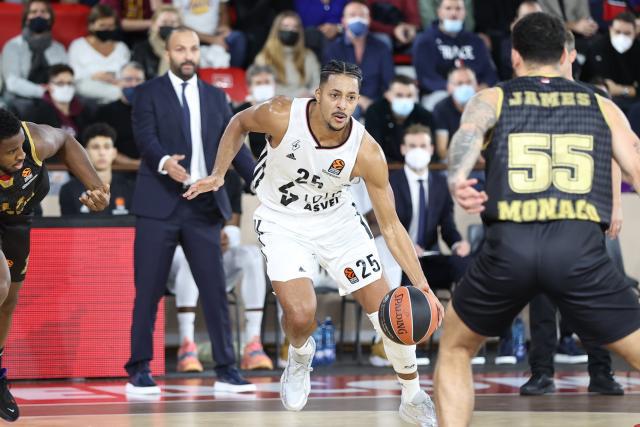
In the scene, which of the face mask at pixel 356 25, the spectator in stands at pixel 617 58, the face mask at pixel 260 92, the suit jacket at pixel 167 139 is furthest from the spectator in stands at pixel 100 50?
the spectator in stands at pixel 617 58

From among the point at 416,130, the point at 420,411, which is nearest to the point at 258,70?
the point at 416,130

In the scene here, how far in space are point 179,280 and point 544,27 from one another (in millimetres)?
5342

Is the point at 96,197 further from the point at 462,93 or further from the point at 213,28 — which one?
the point at 213,28

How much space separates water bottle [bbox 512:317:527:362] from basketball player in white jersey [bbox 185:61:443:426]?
383cm

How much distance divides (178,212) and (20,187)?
1680mm

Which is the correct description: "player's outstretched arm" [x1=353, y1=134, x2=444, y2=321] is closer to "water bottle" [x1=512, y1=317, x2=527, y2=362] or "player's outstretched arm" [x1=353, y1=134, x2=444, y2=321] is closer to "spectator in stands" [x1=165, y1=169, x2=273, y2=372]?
"spectator in stands" [x1=165, y1=169, x2=273, y2=372]

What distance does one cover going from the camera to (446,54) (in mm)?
12766

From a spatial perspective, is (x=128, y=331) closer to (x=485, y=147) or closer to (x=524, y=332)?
(x=524, y=332)

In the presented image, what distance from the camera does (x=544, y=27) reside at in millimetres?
5164

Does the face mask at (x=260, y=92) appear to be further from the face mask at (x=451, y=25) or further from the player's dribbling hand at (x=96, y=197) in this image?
the player's dribbling hand at (x=96, y=197)

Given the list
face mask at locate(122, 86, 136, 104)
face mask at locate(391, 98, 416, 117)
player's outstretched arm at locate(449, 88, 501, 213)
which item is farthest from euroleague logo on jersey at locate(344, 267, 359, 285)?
face mask at locate(122, 86, 136, 104)

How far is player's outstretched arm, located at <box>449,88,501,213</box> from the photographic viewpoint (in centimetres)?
503

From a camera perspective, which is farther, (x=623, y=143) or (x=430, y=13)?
(x=430, y=13)

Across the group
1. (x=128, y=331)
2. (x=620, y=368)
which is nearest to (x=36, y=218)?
(x=128, y=331)
